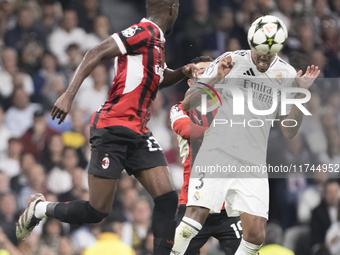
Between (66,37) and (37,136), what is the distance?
207 cm

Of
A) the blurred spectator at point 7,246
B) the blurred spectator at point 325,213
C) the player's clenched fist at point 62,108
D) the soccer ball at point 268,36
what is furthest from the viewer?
the blurred spectator at point 325,213

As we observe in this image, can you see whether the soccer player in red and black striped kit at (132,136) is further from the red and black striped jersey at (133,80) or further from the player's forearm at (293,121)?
the player's forearm at (293,121)

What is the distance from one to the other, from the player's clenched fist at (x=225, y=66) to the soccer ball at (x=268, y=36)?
0.25 m

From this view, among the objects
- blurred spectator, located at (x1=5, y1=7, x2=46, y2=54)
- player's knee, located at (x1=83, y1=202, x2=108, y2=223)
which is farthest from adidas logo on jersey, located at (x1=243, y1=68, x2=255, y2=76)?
blurred spectator, located at (x1=5, y1=7, x2=46, y2=54)

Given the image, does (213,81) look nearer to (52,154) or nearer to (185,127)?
(185,127)

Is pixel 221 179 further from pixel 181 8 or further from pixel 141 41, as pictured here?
pixel 181 8

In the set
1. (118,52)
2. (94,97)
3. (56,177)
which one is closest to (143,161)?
(118,52)

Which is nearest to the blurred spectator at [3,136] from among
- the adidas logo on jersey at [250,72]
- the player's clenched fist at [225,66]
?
the player's clenched fist at [225,66]

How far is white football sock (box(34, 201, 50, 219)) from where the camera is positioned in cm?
505

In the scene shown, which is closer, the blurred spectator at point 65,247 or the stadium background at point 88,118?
the blurred spectator at point 65,247

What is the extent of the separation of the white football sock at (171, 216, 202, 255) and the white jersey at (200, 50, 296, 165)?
2.29ft

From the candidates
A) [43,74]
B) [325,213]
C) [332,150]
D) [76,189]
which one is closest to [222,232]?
[76,189]

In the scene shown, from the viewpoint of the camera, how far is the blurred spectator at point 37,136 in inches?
303

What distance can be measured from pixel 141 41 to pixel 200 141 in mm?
1172
